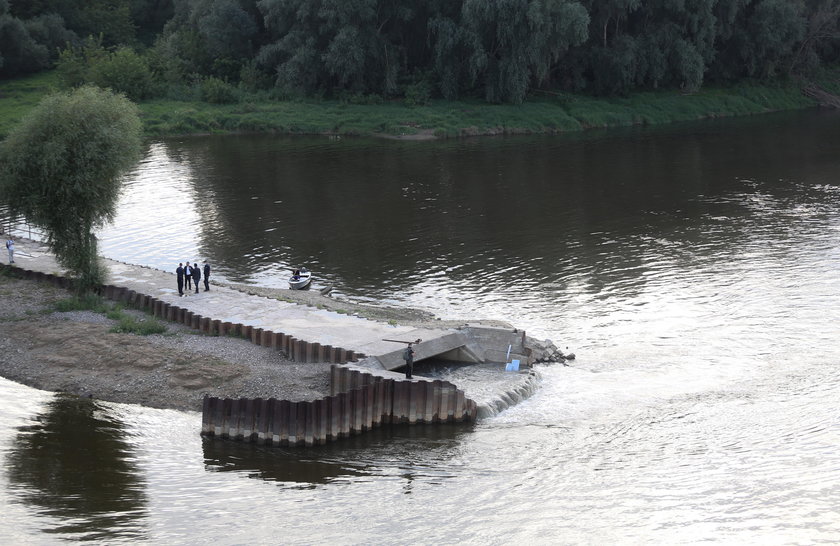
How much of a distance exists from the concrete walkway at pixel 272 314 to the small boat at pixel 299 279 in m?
4.23

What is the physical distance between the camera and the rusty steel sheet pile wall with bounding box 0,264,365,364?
40.4 m

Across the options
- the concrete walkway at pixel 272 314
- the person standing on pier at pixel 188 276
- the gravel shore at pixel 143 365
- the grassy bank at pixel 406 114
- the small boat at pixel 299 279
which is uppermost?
the grassy bank at pixel 406 114

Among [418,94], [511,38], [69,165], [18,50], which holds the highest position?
[511,38]

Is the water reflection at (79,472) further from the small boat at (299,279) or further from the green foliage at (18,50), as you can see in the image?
the green foliage at (18,50)

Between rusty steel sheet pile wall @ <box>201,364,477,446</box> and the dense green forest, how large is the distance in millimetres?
70581

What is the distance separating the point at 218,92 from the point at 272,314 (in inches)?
3033

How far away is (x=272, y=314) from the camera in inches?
1785

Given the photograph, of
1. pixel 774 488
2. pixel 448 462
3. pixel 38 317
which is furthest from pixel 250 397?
pixel 774 488

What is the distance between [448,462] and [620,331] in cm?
1526

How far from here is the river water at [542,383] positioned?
3006cm

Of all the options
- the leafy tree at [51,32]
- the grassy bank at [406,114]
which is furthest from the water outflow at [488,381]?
the leafy tree at [51,32]

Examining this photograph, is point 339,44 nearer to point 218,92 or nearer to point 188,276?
point 218,92

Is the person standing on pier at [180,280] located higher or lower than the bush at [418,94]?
lower

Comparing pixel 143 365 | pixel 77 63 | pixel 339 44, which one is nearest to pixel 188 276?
pixel 143 365
